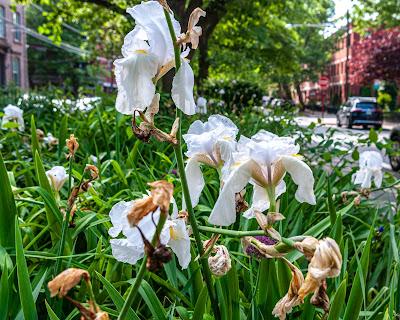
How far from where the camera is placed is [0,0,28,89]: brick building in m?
34.7

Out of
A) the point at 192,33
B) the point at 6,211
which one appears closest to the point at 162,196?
the point at 192,33

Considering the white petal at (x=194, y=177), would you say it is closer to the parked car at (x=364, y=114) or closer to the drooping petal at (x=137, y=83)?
the drooping petal at (x=137, y=83)

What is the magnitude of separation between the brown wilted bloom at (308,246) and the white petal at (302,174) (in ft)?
0.62

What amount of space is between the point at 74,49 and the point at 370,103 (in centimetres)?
3079

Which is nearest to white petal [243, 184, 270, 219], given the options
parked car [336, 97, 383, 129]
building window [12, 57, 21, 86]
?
parked car [336, 97, 383, 129]

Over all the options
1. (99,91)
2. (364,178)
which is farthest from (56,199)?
(99,91)

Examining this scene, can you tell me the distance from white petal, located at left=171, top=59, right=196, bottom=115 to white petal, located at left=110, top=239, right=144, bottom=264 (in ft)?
0.82

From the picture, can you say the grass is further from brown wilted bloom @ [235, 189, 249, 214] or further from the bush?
the bush

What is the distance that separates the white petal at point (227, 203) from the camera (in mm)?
809

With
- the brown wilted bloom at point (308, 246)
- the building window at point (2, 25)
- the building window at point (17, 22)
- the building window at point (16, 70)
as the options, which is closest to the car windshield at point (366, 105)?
the brown wilted bloom at point (308, 246)

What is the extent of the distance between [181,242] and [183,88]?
27 cm

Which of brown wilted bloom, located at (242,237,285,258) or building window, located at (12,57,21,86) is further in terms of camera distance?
building window, located at (12,57,21,86)

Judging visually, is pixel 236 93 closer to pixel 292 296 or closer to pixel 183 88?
pixel 183 88

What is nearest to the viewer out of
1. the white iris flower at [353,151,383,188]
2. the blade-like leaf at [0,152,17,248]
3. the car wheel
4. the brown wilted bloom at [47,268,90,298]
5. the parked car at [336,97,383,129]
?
the brown wilted bloom at [47,268,90,298]
